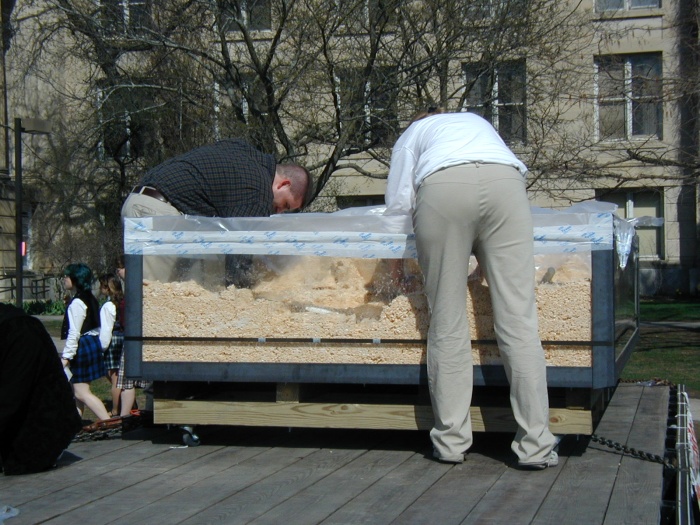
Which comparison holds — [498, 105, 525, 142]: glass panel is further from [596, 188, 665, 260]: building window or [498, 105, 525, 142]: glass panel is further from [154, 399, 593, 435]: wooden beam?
[596, 188, 665, 260]: building window

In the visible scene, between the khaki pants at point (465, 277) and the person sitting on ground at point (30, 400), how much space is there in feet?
5.33

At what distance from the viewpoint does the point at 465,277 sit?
141 inches

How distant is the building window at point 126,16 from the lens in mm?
11805

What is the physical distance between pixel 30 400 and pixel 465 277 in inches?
78.2

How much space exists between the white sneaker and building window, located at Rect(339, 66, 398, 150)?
8.56m

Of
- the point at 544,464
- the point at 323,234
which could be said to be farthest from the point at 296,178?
the point at 544,464

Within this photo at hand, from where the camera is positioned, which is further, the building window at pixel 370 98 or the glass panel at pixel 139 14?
the glass panel at pixel 139 14

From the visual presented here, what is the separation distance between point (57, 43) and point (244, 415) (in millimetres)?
10864

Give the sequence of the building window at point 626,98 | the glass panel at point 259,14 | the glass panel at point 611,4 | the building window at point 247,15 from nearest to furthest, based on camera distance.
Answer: the building window at point 626,98
the building window at point 247,15
the glass panel at point 259,14
the glass panel at point 611,4

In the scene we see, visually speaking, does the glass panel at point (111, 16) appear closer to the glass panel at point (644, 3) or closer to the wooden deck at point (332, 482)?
the wooden deck at point (332, 482)

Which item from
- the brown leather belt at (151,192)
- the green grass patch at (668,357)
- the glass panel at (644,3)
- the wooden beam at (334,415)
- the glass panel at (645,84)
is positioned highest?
the glass panel at (644,3)

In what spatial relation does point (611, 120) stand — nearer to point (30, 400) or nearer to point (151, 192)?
point (151, 192)

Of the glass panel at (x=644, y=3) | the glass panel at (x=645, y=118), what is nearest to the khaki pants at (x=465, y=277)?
the glass panel at (x=645, y=118)

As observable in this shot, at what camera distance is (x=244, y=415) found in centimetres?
398
